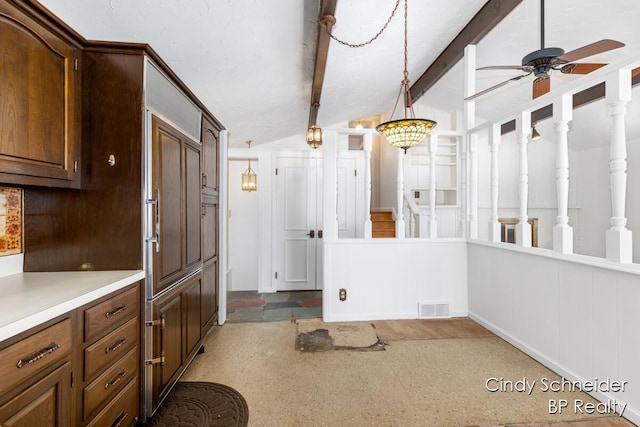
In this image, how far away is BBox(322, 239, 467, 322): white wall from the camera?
122 inches

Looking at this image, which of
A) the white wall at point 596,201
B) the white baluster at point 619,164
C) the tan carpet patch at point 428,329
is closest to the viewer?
the white baluster at point 619,164

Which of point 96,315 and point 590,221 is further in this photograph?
point 590,221

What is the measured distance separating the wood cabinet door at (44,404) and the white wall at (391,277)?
2203mm

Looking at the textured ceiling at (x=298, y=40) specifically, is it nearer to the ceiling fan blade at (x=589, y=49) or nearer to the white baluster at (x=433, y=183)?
the ceiling fan blade at (x=589, y=49)

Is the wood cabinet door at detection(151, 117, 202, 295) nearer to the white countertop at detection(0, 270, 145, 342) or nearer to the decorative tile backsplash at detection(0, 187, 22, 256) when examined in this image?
the white countertop at detection(0, 270, 145, 342)

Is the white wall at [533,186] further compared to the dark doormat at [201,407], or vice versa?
the white wall at [533,186]

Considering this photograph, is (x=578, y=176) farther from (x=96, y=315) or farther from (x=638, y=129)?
(x=96, y=315)

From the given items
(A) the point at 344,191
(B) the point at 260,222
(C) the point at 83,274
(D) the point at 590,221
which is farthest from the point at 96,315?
(D) the point at 590,221

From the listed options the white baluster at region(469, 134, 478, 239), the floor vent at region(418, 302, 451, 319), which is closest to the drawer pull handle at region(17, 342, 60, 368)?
the floor vent at region(418, 302, 451, 319)

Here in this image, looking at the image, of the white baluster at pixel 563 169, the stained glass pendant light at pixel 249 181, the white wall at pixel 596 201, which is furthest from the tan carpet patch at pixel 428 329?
the white wall at pixel 596 201

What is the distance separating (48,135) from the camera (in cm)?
135

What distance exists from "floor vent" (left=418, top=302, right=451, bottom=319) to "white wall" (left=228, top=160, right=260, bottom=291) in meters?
2.95

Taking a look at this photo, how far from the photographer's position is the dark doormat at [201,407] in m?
1.66

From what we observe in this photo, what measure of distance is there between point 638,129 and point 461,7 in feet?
9.86
